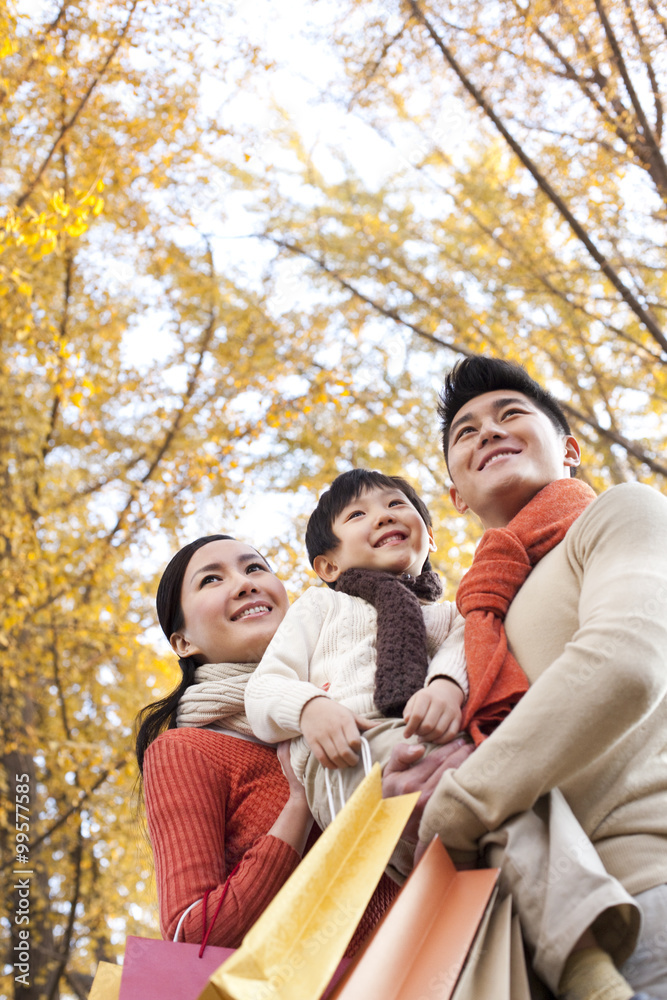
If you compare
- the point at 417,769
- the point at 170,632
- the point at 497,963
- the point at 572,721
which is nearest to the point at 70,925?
the point at 170,632

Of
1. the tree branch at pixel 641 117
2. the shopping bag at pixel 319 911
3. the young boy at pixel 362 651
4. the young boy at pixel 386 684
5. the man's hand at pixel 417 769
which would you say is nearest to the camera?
the shopping bag at pixel 319 911

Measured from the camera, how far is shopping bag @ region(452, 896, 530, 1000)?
41.2 inches

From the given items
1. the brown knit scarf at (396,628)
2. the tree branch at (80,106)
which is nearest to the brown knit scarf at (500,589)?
the brown knit scarf at (396,628)

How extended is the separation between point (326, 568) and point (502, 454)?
0.58m

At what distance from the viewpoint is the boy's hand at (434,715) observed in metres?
1.32

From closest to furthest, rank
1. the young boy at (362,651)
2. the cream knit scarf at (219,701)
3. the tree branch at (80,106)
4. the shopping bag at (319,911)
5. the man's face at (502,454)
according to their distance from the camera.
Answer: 1. the shopping bag at (319,911)
2. the young boy at (362,651)
3. the man's face at (502,454)
4. the cream knit scarf at (219,701)
5. the tree branch at (80,106)

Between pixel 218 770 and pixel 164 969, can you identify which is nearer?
pixel 164 969

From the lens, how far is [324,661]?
5.59ft

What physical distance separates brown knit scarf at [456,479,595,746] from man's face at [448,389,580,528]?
0.17 feet

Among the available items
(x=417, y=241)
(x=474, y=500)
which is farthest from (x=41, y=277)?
(x=474, y=500)

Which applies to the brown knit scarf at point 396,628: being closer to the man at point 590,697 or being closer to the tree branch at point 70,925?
the man at point 590,697

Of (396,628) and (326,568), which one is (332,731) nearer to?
(396,628)

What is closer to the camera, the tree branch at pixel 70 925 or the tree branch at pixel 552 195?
the tree branch at pixel 552 195

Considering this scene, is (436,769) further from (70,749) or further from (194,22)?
(194,22)
